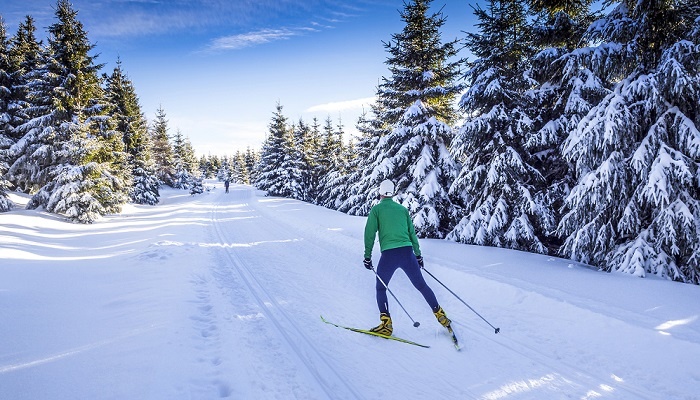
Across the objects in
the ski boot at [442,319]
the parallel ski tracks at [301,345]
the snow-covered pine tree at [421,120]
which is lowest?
the parallel ski tracks at [301,345]

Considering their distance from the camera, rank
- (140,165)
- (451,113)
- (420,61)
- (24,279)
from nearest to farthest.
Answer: (24,279) → (420,61) → (451,113) → (140,165)

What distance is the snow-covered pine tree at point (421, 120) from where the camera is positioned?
1346cm

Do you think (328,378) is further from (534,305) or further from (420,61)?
(420,61)

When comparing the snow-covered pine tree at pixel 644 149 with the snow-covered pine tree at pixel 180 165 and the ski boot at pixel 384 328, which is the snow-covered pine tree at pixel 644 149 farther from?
the snow-covered pine tree at pixel 180 165

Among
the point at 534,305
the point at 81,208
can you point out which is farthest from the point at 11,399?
the point at 81,208

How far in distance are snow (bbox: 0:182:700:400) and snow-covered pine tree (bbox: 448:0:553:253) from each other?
7.47ft

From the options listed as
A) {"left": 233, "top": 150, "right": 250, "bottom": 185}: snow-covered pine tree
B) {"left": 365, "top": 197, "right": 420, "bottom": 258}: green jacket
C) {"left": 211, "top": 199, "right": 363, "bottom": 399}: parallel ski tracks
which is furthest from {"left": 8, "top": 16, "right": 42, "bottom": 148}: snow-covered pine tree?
{"left": 233, "top": 150, "right": 250, "bottom": 185}: snow-covered pine tree

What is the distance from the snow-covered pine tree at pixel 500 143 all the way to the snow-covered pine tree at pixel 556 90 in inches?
14.9

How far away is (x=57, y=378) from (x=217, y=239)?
9.76 meters

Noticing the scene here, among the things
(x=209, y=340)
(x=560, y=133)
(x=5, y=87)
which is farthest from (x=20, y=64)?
(x=560, y=133)

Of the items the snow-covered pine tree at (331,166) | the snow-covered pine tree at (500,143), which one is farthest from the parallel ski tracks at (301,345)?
the snow-covered pine tree at (331,166)

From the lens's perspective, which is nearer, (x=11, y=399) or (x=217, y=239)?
(x=11, y=399)

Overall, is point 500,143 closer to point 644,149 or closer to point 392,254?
point 644,149

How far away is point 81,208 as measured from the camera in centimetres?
1636
